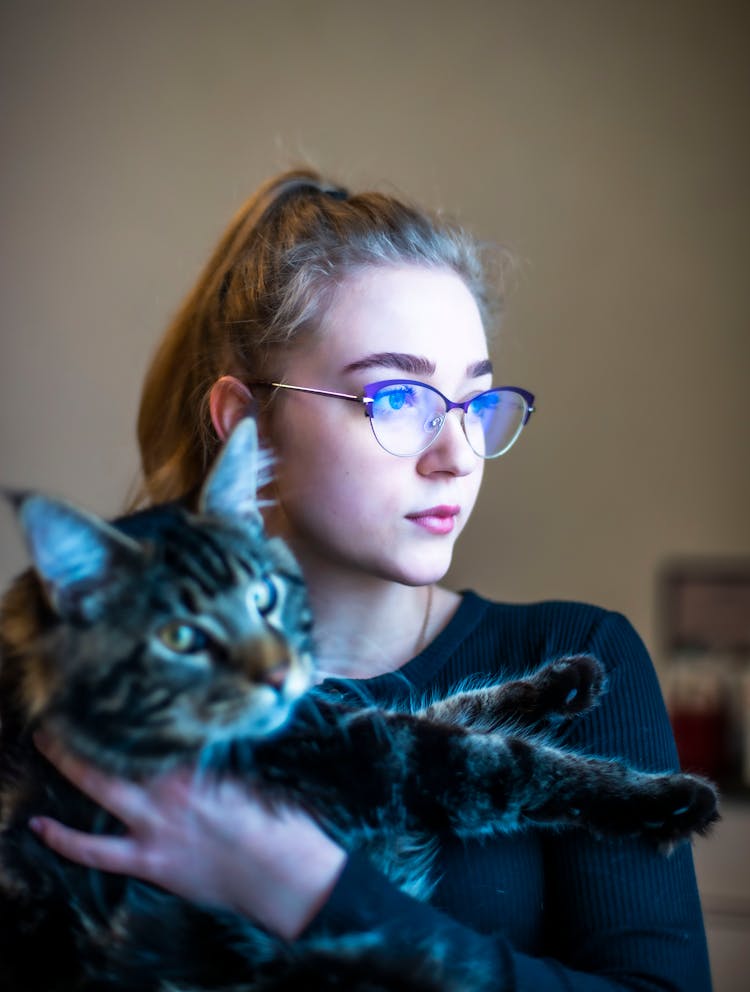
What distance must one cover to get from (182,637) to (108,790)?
0.17 metres

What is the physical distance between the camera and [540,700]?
807mm

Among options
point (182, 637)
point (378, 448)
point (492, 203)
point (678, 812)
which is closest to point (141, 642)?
point (182, 637)

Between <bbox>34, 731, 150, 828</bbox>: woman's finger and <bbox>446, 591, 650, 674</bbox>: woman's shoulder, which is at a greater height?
<bbox>446, 591, 650, 674</bbox>: woman's shoulder

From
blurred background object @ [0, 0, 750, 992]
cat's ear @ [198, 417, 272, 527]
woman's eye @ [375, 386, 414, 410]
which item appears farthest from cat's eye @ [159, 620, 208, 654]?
blurred background object @ [0, 0, 750, 992]

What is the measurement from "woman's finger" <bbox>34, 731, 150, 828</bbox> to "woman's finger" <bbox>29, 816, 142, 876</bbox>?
2cm

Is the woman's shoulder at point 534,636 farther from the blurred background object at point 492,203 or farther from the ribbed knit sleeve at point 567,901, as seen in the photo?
the blurred background object at point 492,203

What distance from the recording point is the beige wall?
2.49m

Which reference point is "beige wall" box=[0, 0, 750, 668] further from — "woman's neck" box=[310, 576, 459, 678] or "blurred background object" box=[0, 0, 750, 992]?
"woman's neck" box=[310, 576, 459, 678]

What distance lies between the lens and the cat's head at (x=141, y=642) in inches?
22.1

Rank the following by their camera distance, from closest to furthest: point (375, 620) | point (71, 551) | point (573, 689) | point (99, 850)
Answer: point (71, 551) → point (99, 850) → point (573, 689) → point (375, 620)

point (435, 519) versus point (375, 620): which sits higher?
point (435, 519)

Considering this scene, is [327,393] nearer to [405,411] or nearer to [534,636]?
[405,411]

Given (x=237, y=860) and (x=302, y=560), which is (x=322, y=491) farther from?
(x=237, y=860)

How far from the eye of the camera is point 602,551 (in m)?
2.53
